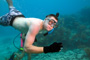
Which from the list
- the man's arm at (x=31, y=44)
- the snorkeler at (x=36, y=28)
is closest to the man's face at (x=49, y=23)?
the snorkeler at (x=36, y=28)

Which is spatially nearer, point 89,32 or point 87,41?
point 87,41

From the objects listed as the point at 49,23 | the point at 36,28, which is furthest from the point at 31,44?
the point at 49,23

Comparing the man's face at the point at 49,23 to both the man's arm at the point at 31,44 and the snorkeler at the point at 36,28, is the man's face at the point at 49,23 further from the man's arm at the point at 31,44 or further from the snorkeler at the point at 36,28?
the man's arm at the point at 31,44

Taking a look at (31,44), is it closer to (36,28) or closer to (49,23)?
(36,28)

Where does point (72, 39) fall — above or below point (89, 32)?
below

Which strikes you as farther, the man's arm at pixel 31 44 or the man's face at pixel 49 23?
the man's face at pixel 49 23

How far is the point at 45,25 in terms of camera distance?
279 centimetres

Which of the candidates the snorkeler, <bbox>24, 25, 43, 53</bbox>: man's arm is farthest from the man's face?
<bbox>24, 25, 43, 53</bbox>: man's arm

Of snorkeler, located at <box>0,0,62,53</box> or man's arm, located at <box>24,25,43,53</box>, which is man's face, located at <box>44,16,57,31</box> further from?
man's arm, located at <box>24,25,43,53</box>

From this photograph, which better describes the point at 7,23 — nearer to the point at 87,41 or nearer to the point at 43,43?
the point at 43,43

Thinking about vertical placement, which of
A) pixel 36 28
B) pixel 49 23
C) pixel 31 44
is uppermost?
pixel 49 23

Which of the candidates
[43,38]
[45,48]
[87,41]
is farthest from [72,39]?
[45,48]

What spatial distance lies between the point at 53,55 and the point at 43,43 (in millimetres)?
2357

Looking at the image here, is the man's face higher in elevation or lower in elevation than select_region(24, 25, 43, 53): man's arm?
higher
